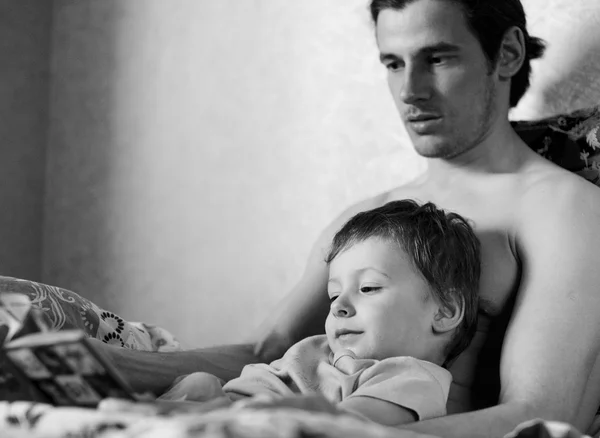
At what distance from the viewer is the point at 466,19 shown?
1.40m

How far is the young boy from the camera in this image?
1093mm

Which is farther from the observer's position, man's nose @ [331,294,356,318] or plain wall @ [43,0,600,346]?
plain wall @ [43,0,600,346]

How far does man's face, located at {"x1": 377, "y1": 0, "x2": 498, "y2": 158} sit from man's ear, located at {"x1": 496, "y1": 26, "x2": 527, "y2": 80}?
4 centimetres

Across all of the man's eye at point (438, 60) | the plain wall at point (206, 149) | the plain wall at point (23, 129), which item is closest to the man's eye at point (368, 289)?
the man's eye at point (438, 60)

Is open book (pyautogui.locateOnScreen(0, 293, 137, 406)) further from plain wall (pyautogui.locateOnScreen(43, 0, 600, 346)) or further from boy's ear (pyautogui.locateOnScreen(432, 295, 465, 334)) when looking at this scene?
plain wall (pyautogui.locateOnScreen(43, 0, 600, 346))

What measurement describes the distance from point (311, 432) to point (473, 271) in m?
0.69

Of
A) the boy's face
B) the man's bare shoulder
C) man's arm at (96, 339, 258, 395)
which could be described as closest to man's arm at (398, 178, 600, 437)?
the man's bare shoulder

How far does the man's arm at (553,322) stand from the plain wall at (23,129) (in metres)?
1.60

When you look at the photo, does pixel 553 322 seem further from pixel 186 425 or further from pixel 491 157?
pixel 186 425

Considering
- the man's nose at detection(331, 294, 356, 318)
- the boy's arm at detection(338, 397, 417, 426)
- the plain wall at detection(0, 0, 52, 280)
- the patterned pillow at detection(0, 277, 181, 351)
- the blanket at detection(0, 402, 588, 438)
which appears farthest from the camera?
the plain wall at detection(0, 0, 52, 280)

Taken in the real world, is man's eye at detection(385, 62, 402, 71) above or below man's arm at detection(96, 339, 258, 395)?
above

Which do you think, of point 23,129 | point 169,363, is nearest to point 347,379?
point 169,363

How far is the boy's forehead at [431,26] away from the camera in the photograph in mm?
1393

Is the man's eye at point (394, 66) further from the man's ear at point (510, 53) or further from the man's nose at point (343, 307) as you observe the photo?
the man's nose at point (343, 307)
